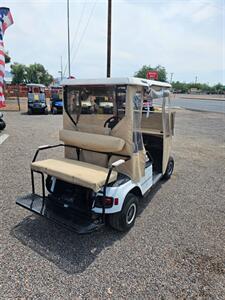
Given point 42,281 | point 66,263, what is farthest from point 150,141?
point 42,281

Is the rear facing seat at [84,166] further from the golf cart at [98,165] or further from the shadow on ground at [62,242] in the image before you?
the shadow on ground at [62,242]

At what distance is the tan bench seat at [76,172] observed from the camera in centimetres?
232

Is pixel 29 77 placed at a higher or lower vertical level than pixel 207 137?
higher

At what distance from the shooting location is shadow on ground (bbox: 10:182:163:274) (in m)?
2.32

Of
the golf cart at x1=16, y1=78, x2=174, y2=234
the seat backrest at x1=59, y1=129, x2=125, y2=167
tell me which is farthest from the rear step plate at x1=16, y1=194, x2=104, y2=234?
the seat backrest at x1=59, y1=129, x2=125, y2=167

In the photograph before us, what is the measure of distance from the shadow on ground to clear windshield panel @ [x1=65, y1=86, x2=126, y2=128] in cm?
150

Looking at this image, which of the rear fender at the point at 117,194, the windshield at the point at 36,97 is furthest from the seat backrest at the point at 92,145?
the windshield at the point at 36,97

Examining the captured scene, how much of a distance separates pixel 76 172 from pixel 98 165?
55cm

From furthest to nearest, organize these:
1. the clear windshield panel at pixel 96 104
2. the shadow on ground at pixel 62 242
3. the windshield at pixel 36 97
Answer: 1. the windshield at pixel 36 97
2. the clear windshield panel at pixel 96 104
3. the shadow on ground at pixel 62 242

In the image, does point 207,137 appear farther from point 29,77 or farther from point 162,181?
point 29,77

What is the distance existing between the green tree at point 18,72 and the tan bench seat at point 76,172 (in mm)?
54627

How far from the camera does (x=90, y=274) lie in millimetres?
2176

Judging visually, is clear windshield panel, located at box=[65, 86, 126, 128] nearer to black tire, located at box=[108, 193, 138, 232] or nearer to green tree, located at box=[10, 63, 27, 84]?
black tire, located at box=[108, 193, 138, 232]

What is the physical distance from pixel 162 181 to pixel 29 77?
179 ft
